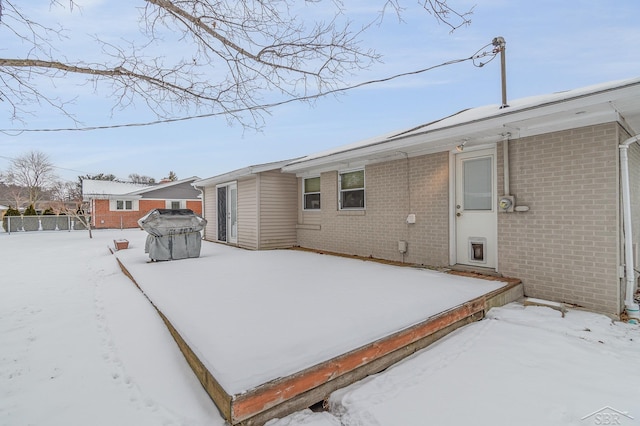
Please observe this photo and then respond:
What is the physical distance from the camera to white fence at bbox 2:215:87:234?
Answer: 19812 mm

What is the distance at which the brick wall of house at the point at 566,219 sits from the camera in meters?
3.85

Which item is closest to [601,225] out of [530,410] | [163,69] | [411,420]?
[530,410]

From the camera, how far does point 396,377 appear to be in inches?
98.3

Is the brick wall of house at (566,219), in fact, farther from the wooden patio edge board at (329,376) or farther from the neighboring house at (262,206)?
the neighboring house at (262,206)

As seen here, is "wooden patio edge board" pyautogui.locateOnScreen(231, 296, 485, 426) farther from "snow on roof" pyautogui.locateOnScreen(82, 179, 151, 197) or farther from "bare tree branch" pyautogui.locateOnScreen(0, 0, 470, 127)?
"snow on roof" pyautogui.locateOnScreen(82, 179, 151, 197)

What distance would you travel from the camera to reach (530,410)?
203 cm

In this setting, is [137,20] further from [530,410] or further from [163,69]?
[530,410]

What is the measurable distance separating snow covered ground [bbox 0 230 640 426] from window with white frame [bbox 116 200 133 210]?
21330mm

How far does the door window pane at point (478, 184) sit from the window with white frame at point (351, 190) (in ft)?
8.34

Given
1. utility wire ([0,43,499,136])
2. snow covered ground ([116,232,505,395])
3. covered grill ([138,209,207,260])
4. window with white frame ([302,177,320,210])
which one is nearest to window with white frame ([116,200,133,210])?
covered grill ([138,209,207,260])

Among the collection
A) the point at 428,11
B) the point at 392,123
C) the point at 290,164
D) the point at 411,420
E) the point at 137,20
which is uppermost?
the point at 392,123

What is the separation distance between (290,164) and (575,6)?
6574 mm

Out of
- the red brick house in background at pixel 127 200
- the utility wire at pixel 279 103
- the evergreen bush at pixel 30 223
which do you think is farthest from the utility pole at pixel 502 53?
the evergreen bush at pixel 30 223

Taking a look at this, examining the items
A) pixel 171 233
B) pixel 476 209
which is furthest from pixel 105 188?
pixel 476 209
